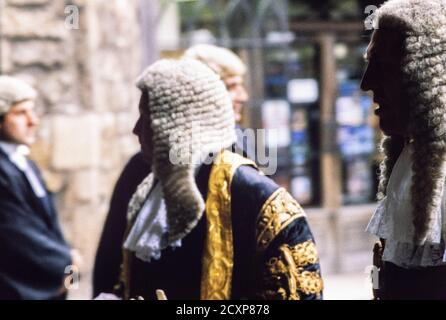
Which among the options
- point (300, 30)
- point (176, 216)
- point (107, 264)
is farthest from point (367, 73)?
point (300, 30)

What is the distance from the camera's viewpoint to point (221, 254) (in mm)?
2588

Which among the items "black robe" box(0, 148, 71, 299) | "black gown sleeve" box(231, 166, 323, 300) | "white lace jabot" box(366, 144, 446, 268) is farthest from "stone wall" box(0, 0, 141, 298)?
"white lace jabot" box(366, 144, 446, 268)

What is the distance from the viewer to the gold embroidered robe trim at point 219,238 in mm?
2582

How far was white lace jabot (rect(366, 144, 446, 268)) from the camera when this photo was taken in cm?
206

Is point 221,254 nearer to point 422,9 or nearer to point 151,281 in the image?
point 151,281

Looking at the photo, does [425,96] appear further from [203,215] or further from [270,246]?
[203,215]

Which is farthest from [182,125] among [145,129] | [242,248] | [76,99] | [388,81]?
[76,99]

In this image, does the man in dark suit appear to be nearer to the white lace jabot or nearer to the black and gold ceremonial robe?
the black and gold ceremonial robe

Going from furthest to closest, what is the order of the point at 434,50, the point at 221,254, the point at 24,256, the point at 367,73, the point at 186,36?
the point at 186,36, the point at 24,256, the point at 221,254, the point at 367,73, the point at 434,50

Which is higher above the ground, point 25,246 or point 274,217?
point 274,217

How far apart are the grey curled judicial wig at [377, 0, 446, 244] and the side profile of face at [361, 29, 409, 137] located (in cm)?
3

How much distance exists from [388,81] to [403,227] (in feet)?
0.99

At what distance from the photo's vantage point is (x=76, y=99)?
541cm

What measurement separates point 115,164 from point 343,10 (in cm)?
252
